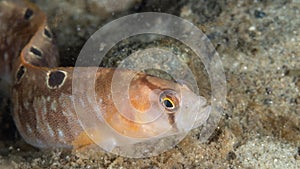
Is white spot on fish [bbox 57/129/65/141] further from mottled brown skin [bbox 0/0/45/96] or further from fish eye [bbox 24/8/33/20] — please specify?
fish eye [bbox 24/8/33/20]

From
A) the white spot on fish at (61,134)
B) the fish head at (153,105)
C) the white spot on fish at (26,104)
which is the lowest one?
the white spot on fish at (61,134)

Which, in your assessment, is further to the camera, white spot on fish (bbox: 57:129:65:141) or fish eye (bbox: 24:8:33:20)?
fish eye (bbox: 24:8:33:20)

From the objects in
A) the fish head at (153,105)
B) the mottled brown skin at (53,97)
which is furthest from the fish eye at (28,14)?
the fish head at (153,105)

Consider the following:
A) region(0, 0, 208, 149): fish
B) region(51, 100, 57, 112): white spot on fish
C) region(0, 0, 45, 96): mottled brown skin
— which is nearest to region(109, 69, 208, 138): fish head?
region(0, 0, 208, 149): fish

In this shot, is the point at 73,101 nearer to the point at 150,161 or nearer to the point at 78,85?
the point at 78,85

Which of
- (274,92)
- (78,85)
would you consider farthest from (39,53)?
(274,92)

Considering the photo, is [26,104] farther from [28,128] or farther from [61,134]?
[61,134]

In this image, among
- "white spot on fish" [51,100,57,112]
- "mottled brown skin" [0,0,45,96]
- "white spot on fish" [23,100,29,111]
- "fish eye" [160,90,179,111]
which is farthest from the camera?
"mottled brown skin" [0,0,45,96]

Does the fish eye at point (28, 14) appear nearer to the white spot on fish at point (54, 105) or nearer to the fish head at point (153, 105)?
the white spot on fish at point (54, 105)
